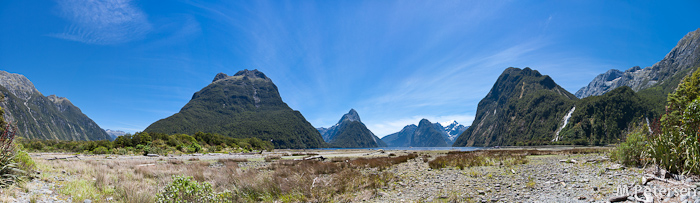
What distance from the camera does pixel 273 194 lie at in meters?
8.89

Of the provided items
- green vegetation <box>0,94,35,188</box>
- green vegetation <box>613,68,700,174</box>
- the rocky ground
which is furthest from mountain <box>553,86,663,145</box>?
green vegetation <box>0,94,35,188</box>

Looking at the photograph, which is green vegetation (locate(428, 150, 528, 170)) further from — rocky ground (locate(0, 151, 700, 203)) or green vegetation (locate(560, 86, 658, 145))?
green vegetation (locate(560, 86, 658, 145))

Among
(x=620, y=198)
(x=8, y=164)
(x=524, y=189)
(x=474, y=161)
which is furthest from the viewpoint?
(x=474, y=161)

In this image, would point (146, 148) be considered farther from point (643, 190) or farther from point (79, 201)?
point (643, 190)

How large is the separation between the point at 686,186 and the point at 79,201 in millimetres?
15503

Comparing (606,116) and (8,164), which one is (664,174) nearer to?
(8,164)

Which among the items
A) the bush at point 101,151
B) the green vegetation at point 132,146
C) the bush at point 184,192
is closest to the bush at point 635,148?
the bush at point 184,192

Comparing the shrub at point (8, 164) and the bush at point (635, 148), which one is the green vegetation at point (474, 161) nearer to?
the bush at point (635, 148)

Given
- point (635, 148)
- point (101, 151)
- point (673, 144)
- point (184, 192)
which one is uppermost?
point (101, 151)

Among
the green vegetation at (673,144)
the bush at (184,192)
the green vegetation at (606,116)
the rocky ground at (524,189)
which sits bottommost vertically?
the rocky ground at (524,189)

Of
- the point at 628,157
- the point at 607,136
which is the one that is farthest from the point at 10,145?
the point at 607,136

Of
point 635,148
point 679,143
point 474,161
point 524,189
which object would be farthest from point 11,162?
point 474,161

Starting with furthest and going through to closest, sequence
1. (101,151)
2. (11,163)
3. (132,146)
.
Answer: (132,146), (101,151), (11,163)

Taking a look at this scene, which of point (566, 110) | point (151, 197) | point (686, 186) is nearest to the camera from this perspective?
point (686, 186)
